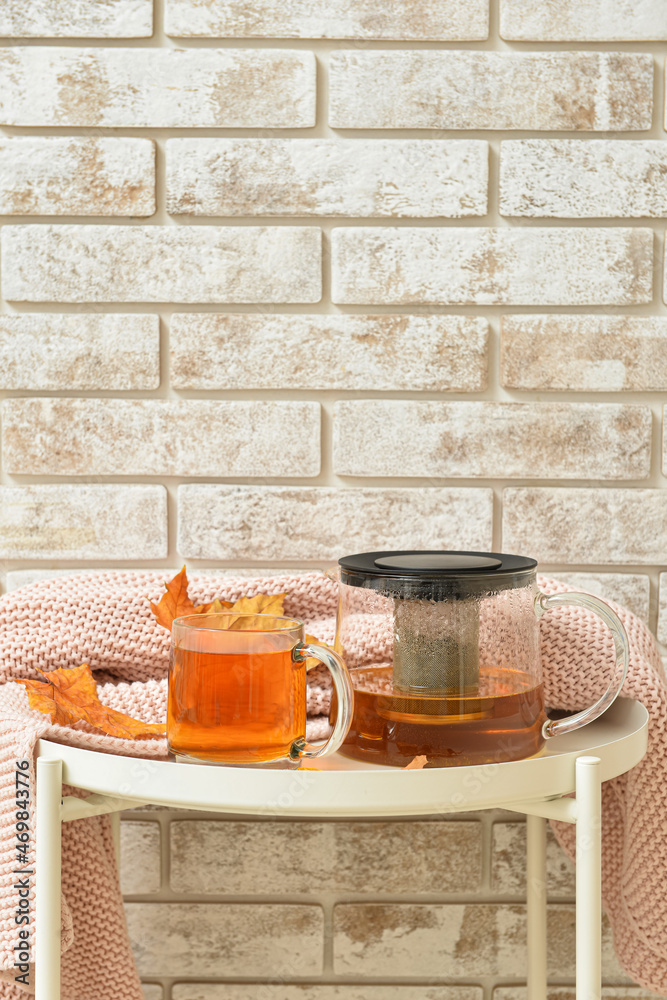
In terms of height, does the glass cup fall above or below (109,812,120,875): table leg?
above

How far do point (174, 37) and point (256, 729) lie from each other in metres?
0.74

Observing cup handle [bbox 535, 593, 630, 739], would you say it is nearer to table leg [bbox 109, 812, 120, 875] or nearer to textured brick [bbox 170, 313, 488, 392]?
textured brick [bbox 170, 313, 488, 392]

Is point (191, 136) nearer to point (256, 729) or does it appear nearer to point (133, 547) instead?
point (133, 547)

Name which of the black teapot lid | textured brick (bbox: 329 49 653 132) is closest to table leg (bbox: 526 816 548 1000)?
the black teapot lid

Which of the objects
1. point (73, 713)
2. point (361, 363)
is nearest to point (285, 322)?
point (361, 363)

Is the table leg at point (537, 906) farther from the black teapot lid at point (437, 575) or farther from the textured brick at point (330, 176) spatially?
the textured brick at point (330, 176)

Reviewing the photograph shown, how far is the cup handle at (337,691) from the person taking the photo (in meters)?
0.59

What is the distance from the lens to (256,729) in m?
0.59

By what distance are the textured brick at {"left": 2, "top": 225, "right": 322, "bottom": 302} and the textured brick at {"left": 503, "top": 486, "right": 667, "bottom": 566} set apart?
33cm

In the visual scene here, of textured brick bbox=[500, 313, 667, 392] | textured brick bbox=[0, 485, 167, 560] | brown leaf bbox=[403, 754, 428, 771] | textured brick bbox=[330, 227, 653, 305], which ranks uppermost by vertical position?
textured brick bbox=[330, 227, 653, 305]

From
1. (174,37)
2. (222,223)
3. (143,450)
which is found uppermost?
(174,37)

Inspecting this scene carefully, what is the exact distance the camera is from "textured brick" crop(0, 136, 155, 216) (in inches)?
36.2

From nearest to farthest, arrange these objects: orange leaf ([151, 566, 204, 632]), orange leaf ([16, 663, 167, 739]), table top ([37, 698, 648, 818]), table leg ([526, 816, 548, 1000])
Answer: table top ([37, 698, 648, 818]) < orange leaf ([16, 663, 167, 739]) < orange leaf ([151, 566, 204, 632]) < table leg ([526, 816, 548, 1000])

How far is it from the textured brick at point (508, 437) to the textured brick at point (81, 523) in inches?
9.6
